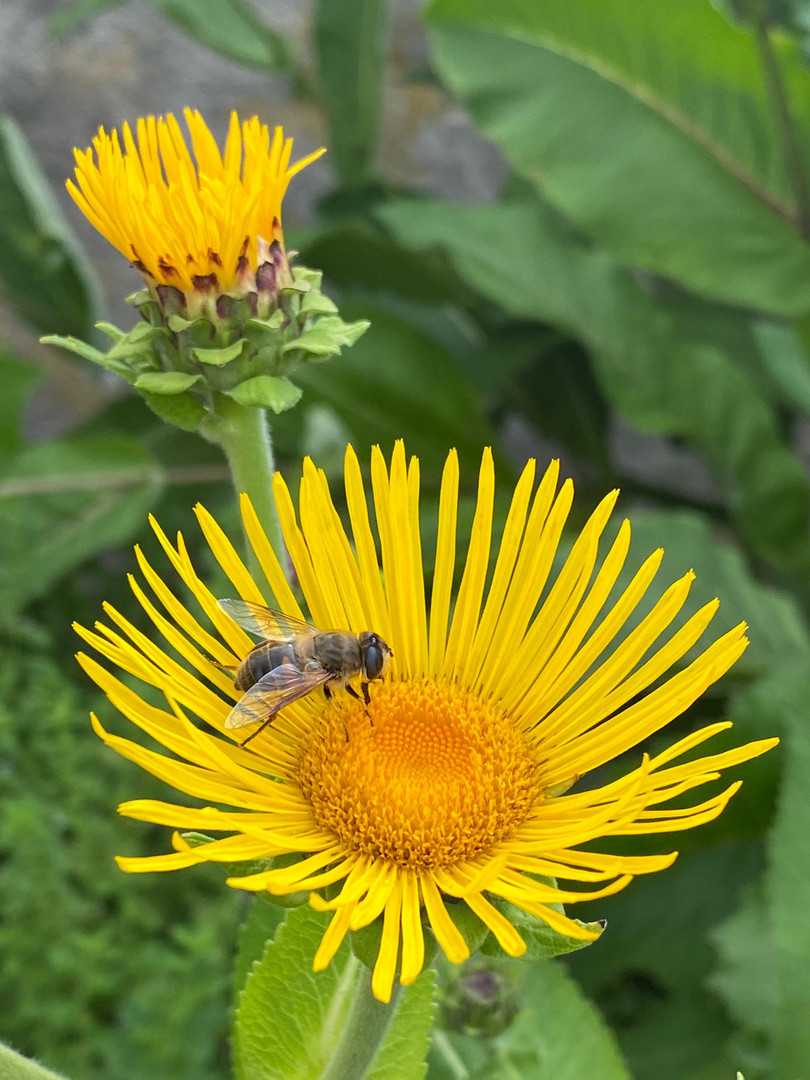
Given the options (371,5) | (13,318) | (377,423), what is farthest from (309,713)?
(13,318)

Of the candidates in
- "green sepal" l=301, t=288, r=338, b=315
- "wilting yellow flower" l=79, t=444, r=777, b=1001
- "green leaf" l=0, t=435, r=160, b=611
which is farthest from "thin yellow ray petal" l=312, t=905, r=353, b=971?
"green leaf" l=0, t=435, r=160, b=611

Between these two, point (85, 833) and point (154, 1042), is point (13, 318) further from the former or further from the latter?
point (154, 1042)

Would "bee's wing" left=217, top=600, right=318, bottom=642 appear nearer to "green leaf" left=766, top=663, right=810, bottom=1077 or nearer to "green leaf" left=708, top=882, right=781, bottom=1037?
"green leaf" left=766, top=663, right=810, bottom=1077

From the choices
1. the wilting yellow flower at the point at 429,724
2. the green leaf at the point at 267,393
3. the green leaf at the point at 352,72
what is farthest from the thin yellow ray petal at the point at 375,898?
the green leaf at the point at 352,72

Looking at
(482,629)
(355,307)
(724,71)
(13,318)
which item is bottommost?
(482,629)

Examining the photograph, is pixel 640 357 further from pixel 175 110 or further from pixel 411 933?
pixel 411 933

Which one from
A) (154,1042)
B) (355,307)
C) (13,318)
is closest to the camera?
(154,1042)

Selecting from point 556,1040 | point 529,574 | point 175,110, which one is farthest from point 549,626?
point 175,110
